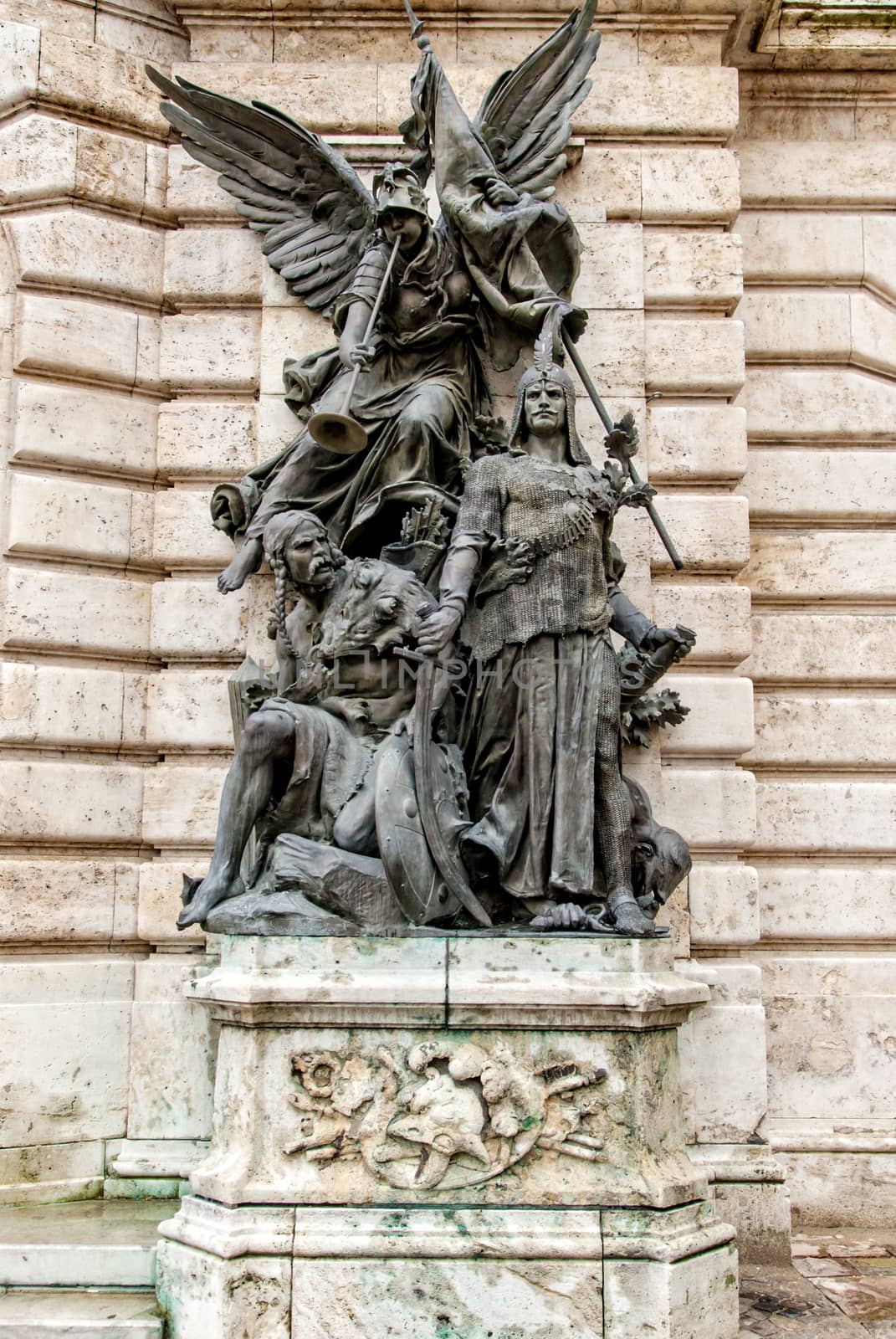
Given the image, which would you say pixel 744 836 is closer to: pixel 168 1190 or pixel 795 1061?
pixel 795 1061

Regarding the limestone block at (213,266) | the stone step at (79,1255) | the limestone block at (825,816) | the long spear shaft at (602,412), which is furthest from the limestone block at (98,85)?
the stone step at (79,1255)

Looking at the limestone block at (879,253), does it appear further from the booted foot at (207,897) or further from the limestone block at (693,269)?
the booted foot at (207,897)

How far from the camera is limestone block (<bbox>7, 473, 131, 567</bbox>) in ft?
22.9

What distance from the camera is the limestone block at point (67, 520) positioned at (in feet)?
22.9

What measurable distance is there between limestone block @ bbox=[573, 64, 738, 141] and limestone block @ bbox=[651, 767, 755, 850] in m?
3.97

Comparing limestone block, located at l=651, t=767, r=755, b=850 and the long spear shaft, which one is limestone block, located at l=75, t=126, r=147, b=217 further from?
limestone block, located at l=651, t=767, r=755, b=850

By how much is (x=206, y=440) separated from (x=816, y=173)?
441 cm

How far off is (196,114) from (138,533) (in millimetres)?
2508

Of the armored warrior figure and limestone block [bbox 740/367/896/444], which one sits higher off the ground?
limestone block [bbox 740/367/896/444]

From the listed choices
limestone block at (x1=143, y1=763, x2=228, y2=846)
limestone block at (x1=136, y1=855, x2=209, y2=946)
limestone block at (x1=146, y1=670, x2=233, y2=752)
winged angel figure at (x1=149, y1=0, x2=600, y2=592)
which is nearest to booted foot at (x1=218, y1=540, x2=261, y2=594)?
winged angel figure at (x1=149, y1=0, x2=600, y2=592)

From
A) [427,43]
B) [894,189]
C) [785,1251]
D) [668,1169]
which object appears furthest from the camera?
[894,189]

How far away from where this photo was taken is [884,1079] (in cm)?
701

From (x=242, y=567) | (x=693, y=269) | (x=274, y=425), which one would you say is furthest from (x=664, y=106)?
(x=242, y=567)

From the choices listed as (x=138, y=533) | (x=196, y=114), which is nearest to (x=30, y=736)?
(x=138, y=533)
